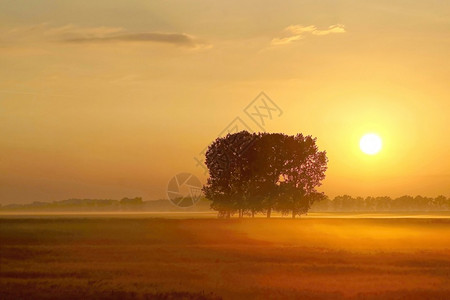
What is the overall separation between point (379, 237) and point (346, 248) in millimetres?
15695

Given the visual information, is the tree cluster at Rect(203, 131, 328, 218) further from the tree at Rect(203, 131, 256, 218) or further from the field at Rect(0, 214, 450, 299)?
the field at Rect(0, 214, 450, 299)

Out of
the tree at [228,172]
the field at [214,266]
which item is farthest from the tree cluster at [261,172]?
the field at [214,266]

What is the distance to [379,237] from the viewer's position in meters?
66.8

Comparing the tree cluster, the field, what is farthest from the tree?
the field

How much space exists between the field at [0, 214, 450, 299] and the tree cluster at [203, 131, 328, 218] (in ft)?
108

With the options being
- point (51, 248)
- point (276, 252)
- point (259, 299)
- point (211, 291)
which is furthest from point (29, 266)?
point (276, 252)

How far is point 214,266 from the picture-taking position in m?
39.7

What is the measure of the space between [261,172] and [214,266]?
57252mm

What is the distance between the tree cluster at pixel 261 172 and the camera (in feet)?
316

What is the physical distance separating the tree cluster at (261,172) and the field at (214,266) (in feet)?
108

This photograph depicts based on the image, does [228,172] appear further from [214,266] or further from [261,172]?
[214,266]

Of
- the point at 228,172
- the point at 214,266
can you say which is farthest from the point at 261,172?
the point at 214,266

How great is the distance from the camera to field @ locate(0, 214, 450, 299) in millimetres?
31219

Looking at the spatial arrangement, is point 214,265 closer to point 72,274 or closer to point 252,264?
point 252,264
